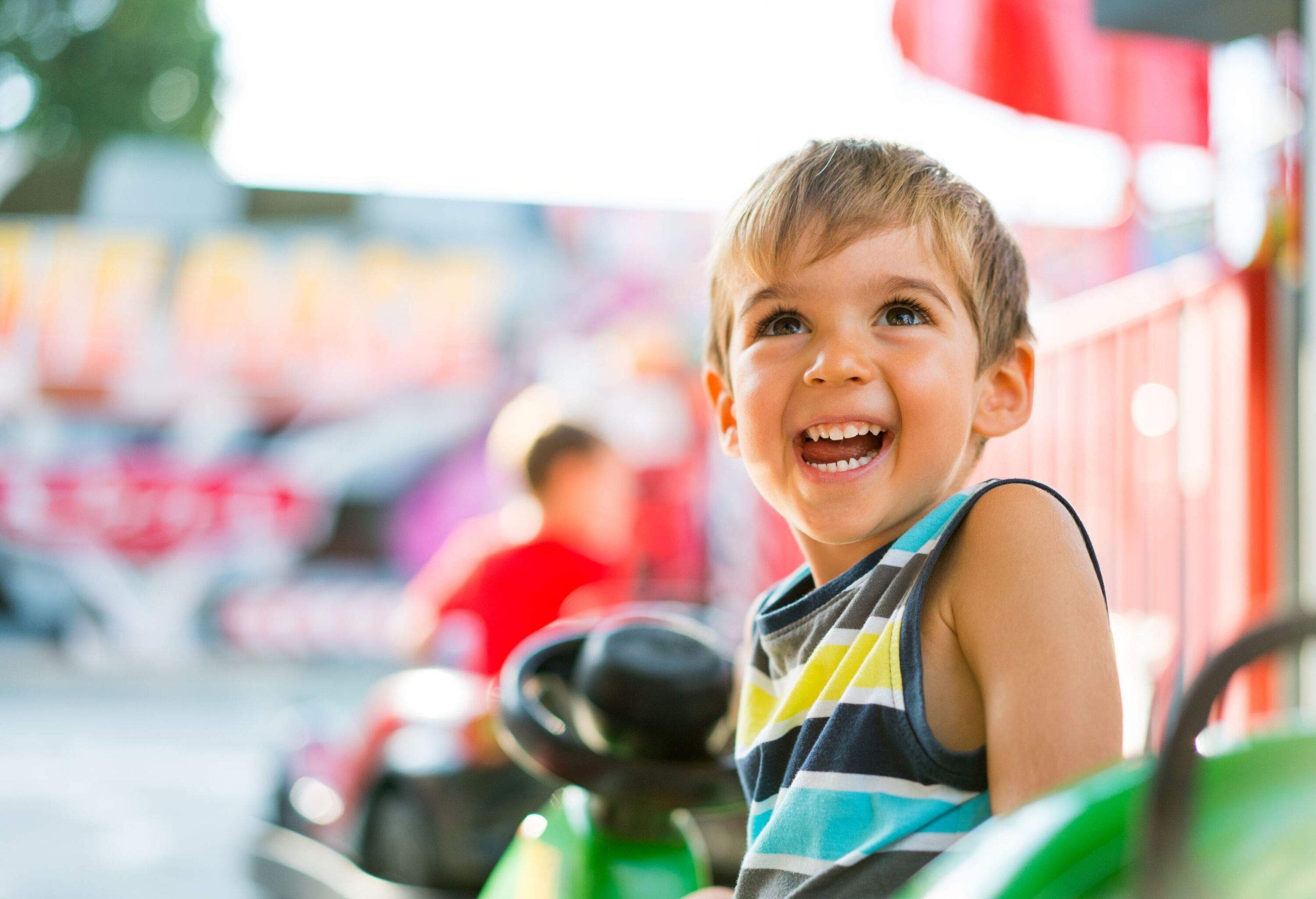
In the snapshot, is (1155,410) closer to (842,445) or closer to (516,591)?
(516,591)

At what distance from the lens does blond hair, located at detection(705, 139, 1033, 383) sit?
824mm

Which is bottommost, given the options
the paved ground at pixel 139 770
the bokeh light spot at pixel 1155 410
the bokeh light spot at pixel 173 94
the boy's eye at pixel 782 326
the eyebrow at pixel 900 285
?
the paved ground at pixel 139 770

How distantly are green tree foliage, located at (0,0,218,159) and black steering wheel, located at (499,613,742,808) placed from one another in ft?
42.3

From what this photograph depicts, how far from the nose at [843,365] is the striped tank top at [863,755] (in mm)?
104

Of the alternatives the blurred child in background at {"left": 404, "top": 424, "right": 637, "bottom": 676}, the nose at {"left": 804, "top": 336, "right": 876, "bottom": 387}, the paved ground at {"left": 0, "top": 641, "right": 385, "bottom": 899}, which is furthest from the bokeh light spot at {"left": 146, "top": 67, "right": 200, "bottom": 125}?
the nose at {"left": 804, "top": 336, "right": 876, "bottom": 387}

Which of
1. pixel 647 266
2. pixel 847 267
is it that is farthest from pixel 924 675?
pixel 647 266

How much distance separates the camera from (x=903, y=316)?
0.82 metres

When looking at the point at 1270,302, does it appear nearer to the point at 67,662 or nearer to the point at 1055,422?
the point at 1055,422

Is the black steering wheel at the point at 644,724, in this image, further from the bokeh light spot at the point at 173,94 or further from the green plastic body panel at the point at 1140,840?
the bokeh light spot at the point at 173,94

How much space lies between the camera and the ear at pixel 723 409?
1024mm

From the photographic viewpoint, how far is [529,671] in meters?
1.34

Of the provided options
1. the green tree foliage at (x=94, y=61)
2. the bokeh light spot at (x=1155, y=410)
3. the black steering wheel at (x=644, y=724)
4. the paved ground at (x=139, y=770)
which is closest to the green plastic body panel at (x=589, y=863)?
the black steering wheel at (x=644, y=724)

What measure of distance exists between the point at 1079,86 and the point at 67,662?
20.8 ft

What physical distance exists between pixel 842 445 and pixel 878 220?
16cm
